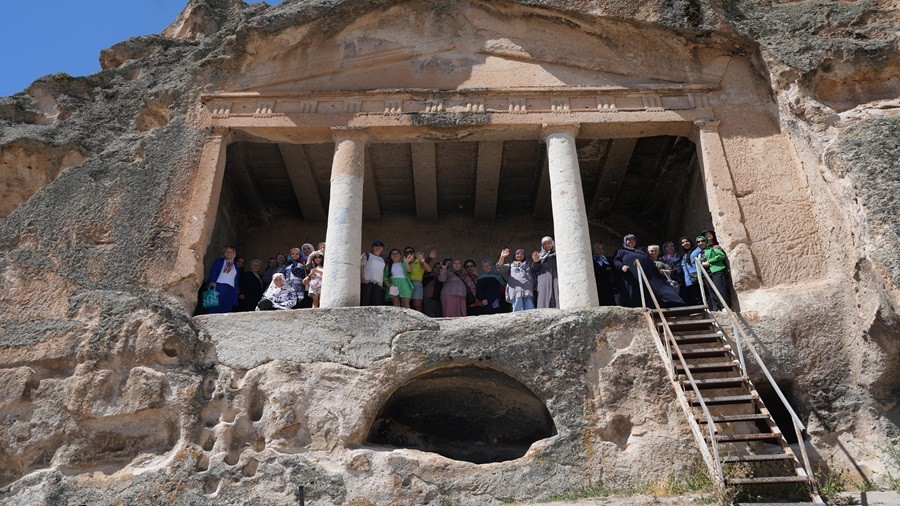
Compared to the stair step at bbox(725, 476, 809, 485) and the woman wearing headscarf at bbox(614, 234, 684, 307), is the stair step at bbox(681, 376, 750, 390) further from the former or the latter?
the woman wearing headscarf at bbox(614, 234, 684, 307)

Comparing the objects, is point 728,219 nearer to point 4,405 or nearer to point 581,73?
point 581,73

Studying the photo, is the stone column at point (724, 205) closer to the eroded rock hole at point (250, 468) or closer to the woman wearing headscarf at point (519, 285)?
the woman wearing headscarf at point (519, 285)

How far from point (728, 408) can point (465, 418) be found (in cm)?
269

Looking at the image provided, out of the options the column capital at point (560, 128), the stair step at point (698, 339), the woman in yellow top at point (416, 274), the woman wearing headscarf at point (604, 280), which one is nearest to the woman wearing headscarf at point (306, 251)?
the woman in yellow top at point (416, 274)

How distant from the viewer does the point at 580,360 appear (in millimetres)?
6957

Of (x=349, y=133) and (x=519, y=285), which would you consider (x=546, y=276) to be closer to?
(x=519, y=285)

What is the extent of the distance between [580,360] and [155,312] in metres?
4.10

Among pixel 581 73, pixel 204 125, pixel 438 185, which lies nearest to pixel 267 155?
pixel 204 125

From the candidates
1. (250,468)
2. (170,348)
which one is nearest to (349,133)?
(170,348)

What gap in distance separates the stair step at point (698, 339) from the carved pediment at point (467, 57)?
11.6 ft

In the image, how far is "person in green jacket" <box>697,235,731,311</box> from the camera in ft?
26.1

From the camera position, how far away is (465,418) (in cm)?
798

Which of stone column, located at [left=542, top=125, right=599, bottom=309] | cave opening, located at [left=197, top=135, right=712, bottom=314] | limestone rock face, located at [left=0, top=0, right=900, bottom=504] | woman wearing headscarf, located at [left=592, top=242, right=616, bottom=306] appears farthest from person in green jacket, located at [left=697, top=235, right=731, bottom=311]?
cave opening, located at [left=197, top=135, right=712, bottom=314]

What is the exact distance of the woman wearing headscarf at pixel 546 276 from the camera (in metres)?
8.06
